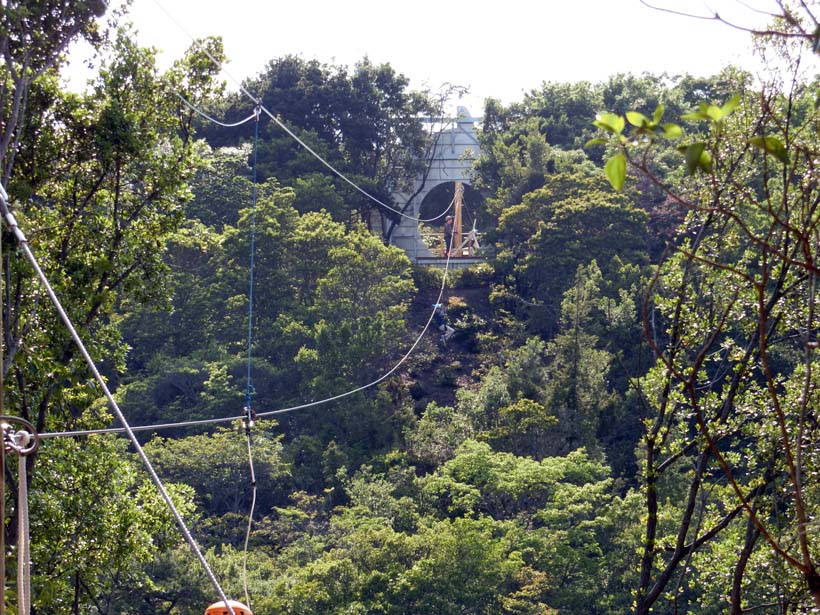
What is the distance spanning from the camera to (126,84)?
22.1ft

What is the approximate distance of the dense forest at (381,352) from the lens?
4281mm

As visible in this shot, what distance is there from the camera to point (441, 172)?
872 inches

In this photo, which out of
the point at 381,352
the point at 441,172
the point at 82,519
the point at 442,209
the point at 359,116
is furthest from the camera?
the point at 442,209

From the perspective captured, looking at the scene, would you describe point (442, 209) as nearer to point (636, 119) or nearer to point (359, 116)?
point (359, 116)

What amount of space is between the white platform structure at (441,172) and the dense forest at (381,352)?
363 mm

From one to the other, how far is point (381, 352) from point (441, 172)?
247 inches

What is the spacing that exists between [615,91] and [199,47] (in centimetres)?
1723

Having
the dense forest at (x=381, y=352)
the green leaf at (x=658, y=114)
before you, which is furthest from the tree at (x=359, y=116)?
the green leaf at (x=658, y=114)

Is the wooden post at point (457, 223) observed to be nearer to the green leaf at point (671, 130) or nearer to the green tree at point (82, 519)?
the green tree at point (82, 519)

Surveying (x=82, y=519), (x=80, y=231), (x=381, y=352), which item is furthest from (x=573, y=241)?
(x=82, y=519)

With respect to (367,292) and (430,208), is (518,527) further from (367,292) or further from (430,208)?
(430,208)

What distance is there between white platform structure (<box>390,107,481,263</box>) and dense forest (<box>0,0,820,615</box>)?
1.19 ft

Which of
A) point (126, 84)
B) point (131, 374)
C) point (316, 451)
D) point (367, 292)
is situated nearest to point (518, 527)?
point (316, 451)

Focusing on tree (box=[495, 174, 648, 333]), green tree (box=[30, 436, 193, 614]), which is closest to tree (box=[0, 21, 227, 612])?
green tree (box=[30, 436, 193, 614])
